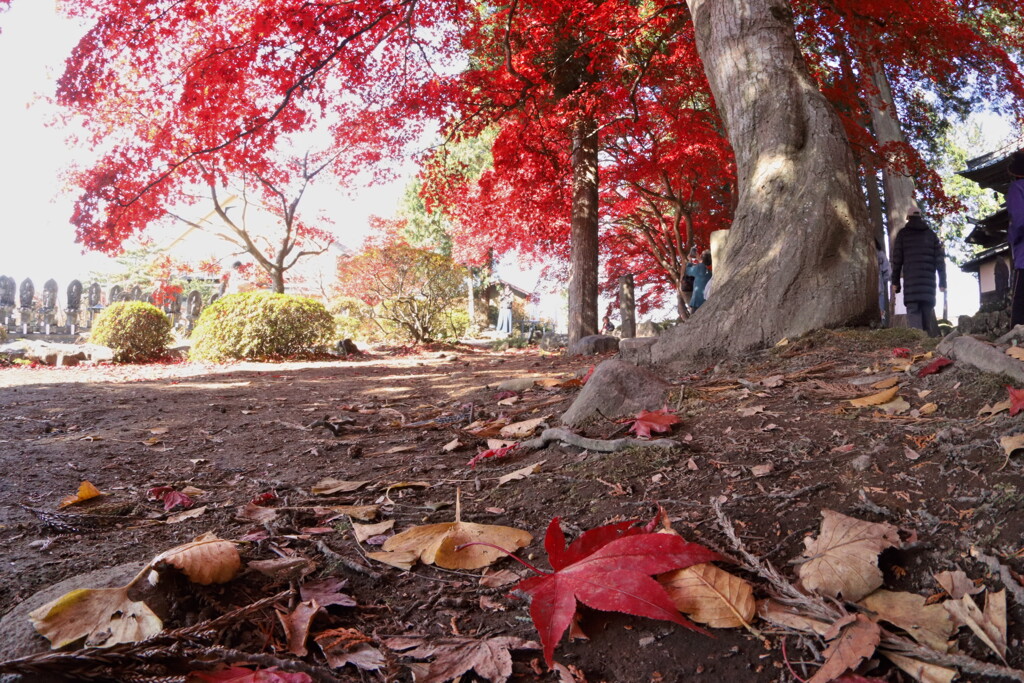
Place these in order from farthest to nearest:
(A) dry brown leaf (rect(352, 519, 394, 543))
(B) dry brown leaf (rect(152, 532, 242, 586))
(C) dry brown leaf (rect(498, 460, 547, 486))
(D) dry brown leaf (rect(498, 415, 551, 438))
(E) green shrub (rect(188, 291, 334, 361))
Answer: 1. (E) green shrub (rect(188, 291, 334, 361))
2. (D) dry brown leaf (rect(498, 415, 551, 438))
3. (C) dry brown leaf (rect(498, 460, 547, 486))
4. (A) dry brown leaf (rect(352, 519, 394, 543))
5. (B) dry brown leaf (rect(152, 532, 242, 586))

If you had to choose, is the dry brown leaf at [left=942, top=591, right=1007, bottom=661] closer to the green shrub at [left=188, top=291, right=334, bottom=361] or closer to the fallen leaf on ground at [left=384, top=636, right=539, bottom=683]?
the fallen leaf on ground at [left=384, top=636, right=539, bottom=683]

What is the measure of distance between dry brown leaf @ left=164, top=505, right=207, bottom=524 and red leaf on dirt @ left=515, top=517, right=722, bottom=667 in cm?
116

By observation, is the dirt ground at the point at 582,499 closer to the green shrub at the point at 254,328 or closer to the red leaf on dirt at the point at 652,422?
the red leaf on dirt at the point at 652,422

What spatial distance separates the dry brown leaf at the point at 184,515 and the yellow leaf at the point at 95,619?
29.0 inches

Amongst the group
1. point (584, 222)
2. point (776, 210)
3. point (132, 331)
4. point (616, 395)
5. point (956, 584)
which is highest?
point (584, 222)

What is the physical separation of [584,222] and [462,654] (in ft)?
27.8

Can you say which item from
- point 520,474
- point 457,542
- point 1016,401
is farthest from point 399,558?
point 1016,401

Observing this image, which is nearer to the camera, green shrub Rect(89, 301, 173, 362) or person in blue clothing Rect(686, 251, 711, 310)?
person in blue clothing Rect(686, 251, 711, 310)

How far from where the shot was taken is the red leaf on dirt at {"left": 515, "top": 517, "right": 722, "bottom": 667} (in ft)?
3.34

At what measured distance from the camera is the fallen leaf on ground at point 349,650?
1.05 metres

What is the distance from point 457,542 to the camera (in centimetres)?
143

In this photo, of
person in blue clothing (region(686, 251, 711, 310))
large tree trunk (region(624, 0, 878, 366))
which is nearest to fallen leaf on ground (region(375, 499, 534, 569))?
large tree trunk (region(624, 0, 878, 366))

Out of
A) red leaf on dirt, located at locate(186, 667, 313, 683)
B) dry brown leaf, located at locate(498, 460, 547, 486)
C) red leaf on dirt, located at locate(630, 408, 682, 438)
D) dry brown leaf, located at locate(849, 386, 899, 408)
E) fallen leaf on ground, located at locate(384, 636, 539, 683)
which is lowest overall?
fallen leaf on ground, located at locate(384, 636, 539, 683)

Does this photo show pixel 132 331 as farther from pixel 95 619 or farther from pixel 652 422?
pixel 95 619
